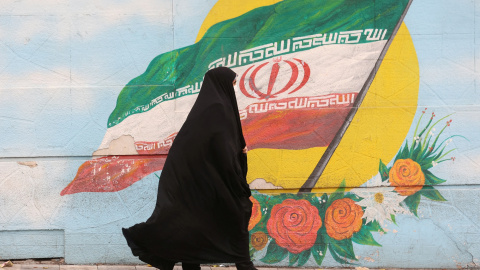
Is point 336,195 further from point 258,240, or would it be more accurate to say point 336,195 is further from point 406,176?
point 258,240

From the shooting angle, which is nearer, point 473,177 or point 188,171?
point 188,171

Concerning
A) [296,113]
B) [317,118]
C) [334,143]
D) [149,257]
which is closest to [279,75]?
[296,113]

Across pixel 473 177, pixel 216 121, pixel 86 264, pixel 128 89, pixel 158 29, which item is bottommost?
pixel 86 264

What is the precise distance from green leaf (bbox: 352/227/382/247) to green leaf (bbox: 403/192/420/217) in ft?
1.49

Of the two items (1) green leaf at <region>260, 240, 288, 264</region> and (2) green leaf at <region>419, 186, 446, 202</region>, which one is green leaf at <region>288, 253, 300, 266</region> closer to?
(1) green leaf at <region>260, 240, 288, 264</region>

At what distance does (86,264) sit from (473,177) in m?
3.78

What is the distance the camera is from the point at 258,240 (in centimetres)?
668

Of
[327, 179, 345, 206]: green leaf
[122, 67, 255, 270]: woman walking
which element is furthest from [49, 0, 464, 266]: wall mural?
[122, 67, 255, 270]: woman walking

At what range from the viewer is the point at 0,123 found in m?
6.59

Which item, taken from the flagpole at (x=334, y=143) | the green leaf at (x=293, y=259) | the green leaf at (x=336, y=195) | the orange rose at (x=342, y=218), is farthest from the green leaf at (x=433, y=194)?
the green leaf at (x=293, y=259)

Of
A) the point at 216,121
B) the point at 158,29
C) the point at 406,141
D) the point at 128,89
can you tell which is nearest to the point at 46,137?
the point at 128,89

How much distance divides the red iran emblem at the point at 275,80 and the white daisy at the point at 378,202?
1161 mm

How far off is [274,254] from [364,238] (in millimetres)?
877

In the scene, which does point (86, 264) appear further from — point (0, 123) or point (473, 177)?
point (473, 177)
